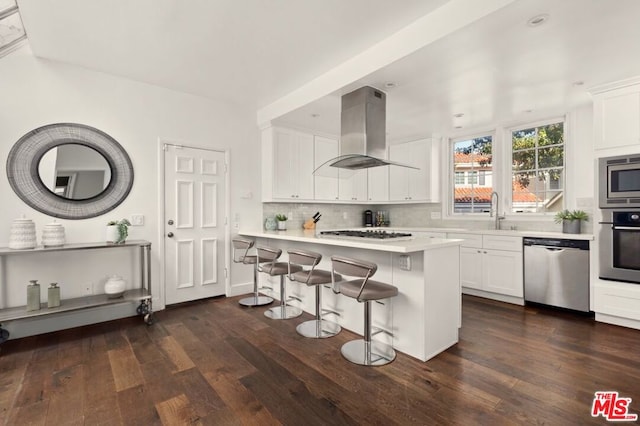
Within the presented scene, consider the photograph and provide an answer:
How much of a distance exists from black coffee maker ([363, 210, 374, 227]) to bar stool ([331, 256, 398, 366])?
365 centimetres

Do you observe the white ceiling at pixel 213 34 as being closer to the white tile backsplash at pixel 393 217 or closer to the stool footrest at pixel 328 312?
the white tile backsplash at pixel 393 217

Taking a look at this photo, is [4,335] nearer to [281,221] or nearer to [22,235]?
[22,235]

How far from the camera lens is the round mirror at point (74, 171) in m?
3.16

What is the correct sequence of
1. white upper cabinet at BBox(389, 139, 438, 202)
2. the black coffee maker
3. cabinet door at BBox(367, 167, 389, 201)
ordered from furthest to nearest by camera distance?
the black coffee maker → cabinet door at BBox(367, 167, 389, 201) → white upper cabinet at BBox(389, 139, 438, 202)

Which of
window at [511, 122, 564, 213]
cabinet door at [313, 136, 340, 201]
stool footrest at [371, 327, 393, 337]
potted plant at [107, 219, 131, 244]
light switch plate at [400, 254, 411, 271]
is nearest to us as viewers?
light switch plate at [400, 254, 411, 271]

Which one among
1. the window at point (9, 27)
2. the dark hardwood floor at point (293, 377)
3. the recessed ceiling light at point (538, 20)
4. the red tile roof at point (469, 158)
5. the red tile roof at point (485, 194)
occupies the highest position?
the window at point (9, 27)

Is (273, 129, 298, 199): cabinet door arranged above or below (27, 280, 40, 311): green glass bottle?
above

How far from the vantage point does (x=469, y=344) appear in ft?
9.16

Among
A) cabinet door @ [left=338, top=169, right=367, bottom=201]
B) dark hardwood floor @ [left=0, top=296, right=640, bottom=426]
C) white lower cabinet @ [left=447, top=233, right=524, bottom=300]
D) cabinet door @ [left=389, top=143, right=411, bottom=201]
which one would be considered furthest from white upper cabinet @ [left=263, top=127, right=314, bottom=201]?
white lower cabinet @ [left=447, top=233, right=524, bottom=300]

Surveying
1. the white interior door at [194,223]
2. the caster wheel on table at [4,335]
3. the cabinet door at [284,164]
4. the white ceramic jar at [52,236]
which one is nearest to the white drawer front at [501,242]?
the cabinet door at [284,164]

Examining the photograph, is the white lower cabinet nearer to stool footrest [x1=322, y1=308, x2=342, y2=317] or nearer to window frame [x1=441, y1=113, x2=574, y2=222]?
window frame [x1=441, y1=113, x2=574, y2=222]

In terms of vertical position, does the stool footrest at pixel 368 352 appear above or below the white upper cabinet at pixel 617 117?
below

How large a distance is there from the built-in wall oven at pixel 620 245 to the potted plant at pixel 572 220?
0.47 m

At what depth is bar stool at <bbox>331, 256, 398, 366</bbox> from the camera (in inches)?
92.0
